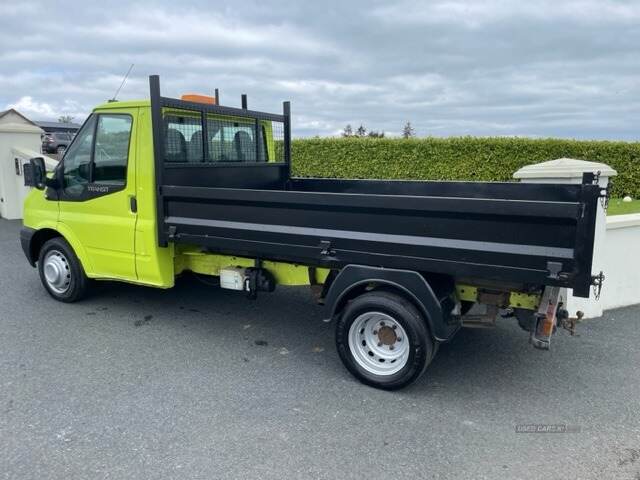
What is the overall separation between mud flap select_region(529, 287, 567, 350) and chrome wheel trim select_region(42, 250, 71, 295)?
A: 4.80 m

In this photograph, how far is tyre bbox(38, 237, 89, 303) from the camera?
5.83 metres

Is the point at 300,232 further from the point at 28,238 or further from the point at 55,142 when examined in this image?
the point at 55,142

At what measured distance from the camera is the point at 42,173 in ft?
18.9

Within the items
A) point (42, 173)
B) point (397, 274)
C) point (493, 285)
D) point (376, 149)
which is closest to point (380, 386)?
point (397, 274)

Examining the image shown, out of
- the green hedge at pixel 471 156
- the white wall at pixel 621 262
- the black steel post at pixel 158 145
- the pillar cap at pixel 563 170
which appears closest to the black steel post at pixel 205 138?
the black steel post at pixel 158 145

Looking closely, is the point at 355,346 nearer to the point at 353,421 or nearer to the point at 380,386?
the point at 380,386

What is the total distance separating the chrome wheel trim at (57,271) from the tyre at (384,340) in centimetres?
346

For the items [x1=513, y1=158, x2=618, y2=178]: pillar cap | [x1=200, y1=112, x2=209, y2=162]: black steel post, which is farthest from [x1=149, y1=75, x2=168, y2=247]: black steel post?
[x1=513, y1=158, x2=618, y2=178]: pillar cap

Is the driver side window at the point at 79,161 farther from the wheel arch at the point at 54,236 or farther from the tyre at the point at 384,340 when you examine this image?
the tyre at the point at 384,340

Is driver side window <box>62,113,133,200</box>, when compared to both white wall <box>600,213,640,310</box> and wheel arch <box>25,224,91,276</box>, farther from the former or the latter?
white wall <box>600,213,640,310</box>

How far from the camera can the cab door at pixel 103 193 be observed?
5137 millimetres

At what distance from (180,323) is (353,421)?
8.39ft

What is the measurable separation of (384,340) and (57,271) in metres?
3.92

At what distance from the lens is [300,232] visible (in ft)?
13.9
